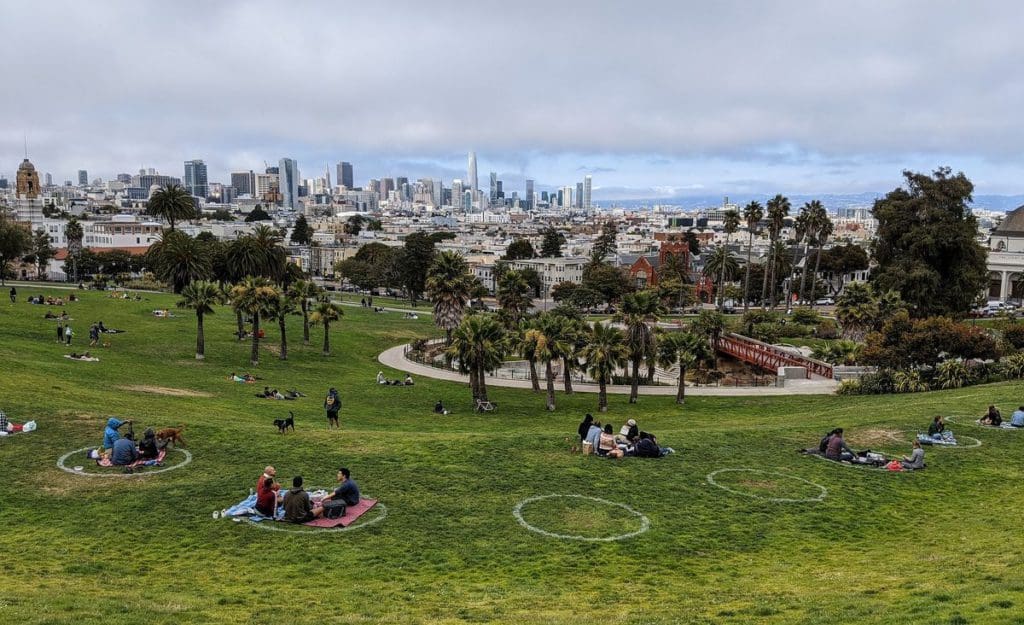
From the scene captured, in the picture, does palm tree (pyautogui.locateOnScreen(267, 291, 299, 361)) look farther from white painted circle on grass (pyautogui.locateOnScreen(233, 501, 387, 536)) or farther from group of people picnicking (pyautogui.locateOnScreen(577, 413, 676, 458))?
white painted circle on grass (pyautogui.locateOnScreen(233, 501, 387, 536))

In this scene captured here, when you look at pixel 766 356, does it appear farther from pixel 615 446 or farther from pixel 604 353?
pixel 615 446

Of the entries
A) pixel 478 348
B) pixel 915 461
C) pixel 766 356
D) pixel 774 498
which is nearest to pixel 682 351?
pixel 478 348

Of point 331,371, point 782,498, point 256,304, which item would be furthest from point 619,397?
point 782,498

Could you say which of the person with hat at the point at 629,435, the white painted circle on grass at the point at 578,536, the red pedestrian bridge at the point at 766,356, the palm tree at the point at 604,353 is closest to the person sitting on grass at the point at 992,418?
the person with hat at the point at 629,435

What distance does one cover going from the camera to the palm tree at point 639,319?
47.7m

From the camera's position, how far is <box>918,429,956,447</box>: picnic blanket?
86.6ft

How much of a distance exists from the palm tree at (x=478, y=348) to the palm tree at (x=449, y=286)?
14880mm

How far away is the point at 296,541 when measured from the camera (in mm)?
16922

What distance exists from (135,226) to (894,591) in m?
194

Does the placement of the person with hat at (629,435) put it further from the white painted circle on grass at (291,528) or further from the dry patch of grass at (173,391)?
the dry patch of grass at (173,391)

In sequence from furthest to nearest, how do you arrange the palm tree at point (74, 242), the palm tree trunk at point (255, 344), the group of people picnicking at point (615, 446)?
the palm tree at point (74, 242) → the palm tree trunk at point (255, 344) → the group of people picnicking at point (615, 446)

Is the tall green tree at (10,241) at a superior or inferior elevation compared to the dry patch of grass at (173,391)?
superior

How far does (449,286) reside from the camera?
62.3m

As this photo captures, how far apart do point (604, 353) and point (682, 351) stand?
6.34 metres
